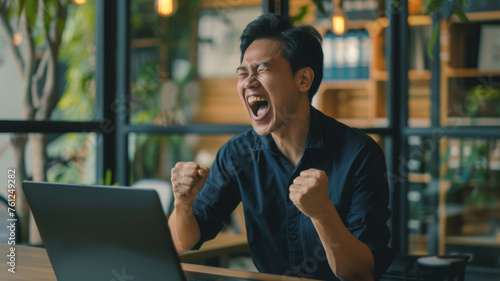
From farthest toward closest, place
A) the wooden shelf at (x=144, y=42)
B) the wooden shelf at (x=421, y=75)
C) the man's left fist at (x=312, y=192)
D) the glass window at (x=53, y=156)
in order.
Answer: the wooden shelf at (x=144, y=42)
the wooden shelf at (x=421, y=75)
the glass window at (x=53, y=156)
the man's left fist at (x=312, y=192)

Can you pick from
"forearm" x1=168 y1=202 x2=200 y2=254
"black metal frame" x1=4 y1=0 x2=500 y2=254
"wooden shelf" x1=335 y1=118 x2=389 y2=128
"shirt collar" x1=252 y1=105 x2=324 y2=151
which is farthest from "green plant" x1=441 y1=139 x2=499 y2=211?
"forearm" x1=168 y1=202 x2=200 y2=254

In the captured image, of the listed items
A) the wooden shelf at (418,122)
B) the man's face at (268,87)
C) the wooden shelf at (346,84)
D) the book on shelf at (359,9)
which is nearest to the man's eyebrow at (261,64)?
the man's face at (268,87)

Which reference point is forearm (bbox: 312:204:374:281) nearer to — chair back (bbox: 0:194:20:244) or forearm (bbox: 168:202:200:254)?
forearm (bbox: 168:202:200:254)

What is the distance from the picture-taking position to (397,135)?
Result: 3.04m

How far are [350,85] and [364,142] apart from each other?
8.42ft

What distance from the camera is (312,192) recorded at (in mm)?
1231

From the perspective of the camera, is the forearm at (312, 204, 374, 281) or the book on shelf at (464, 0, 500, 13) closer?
the forearm at (312, 204, 374, 281)

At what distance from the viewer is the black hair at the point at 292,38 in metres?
1.61

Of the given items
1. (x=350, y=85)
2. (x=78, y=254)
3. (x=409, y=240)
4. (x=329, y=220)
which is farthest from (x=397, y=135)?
(x=78, y=254)

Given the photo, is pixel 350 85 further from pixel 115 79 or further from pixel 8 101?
pixel 8 101

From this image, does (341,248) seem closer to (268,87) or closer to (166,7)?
(268,87)

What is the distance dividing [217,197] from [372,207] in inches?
16.9

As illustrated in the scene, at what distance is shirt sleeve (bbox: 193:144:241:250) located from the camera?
5.39 ft

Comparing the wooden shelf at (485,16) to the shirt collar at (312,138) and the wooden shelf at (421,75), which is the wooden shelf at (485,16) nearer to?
the wooden shelf at (421,75)
